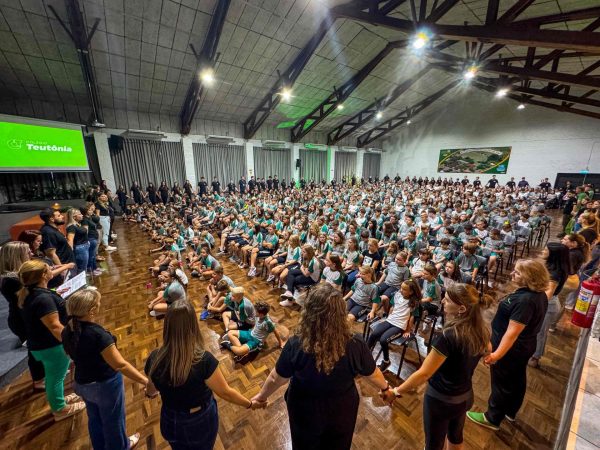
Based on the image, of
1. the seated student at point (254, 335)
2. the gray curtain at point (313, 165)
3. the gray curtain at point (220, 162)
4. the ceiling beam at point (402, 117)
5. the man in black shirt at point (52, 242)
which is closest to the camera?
the seated student at point (254, 335)

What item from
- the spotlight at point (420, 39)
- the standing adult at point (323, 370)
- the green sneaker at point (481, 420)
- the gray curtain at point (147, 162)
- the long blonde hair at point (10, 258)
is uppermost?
the spotlight at point (420, 39)

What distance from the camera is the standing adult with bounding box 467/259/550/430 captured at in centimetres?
165

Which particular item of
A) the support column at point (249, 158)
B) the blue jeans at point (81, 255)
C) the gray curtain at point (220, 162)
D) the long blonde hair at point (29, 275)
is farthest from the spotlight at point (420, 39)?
the gray curtain at point (220, 162)

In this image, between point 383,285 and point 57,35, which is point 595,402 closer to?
point 383,285

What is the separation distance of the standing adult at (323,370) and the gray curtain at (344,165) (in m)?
19.9

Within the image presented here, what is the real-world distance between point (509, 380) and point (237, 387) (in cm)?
236

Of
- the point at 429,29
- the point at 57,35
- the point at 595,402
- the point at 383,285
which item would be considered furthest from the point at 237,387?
the point at 57,35

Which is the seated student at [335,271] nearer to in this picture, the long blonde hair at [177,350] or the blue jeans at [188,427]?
the blue jeans at [188,427]

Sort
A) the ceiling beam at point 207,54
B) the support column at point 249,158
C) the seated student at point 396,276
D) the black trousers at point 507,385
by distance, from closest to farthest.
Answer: the black trousers at point 507,385
the seated student at point 396,276
the ceiling beam at point 207,54
the support column at point 249,158

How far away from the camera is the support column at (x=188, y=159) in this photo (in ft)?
43.2

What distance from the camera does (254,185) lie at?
14641mm

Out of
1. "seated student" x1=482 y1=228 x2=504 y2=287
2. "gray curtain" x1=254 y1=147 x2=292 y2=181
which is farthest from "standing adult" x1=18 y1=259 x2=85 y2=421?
"gray curtain" x1=254 y1=147 x2=292 y2=181

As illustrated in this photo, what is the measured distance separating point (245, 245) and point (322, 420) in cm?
499

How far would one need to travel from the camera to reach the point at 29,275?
1722 millimetres
